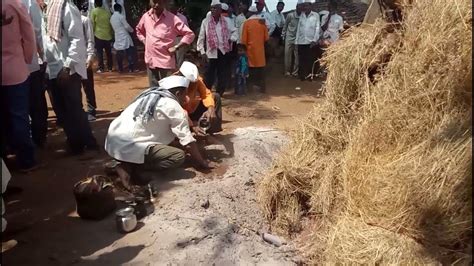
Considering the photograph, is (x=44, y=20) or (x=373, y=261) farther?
(x=44, y=20)

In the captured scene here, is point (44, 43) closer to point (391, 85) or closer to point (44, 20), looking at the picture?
point (44, 20)

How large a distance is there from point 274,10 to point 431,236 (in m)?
11.8

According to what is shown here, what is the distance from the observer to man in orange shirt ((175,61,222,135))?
5676 millimetres

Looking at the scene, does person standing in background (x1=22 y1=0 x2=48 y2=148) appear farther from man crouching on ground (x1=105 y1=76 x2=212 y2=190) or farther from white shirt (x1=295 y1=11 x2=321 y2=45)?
white shirt (x1=295 y1=11 x2=321 y2=45)

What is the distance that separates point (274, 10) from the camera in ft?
47.4

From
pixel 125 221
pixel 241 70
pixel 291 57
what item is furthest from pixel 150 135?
pixel 291 57

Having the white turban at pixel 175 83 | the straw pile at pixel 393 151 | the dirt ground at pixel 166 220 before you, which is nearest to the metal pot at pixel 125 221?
the dirt ground at pixel 166 220

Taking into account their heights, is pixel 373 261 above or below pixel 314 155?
below

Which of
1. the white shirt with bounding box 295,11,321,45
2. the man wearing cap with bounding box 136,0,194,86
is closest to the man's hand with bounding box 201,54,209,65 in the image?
the man wearing cap with bounding box 136,0,194,86

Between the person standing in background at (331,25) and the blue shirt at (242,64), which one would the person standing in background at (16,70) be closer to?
the blue shirt at (242,64)

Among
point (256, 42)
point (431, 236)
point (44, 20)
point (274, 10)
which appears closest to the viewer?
point (431, 236)

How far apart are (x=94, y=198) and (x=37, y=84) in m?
2.22

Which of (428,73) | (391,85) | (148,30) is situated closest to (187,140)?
(391,85)

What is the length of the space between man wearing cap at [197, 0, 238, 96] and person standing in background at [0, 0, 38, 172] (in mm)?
4789
